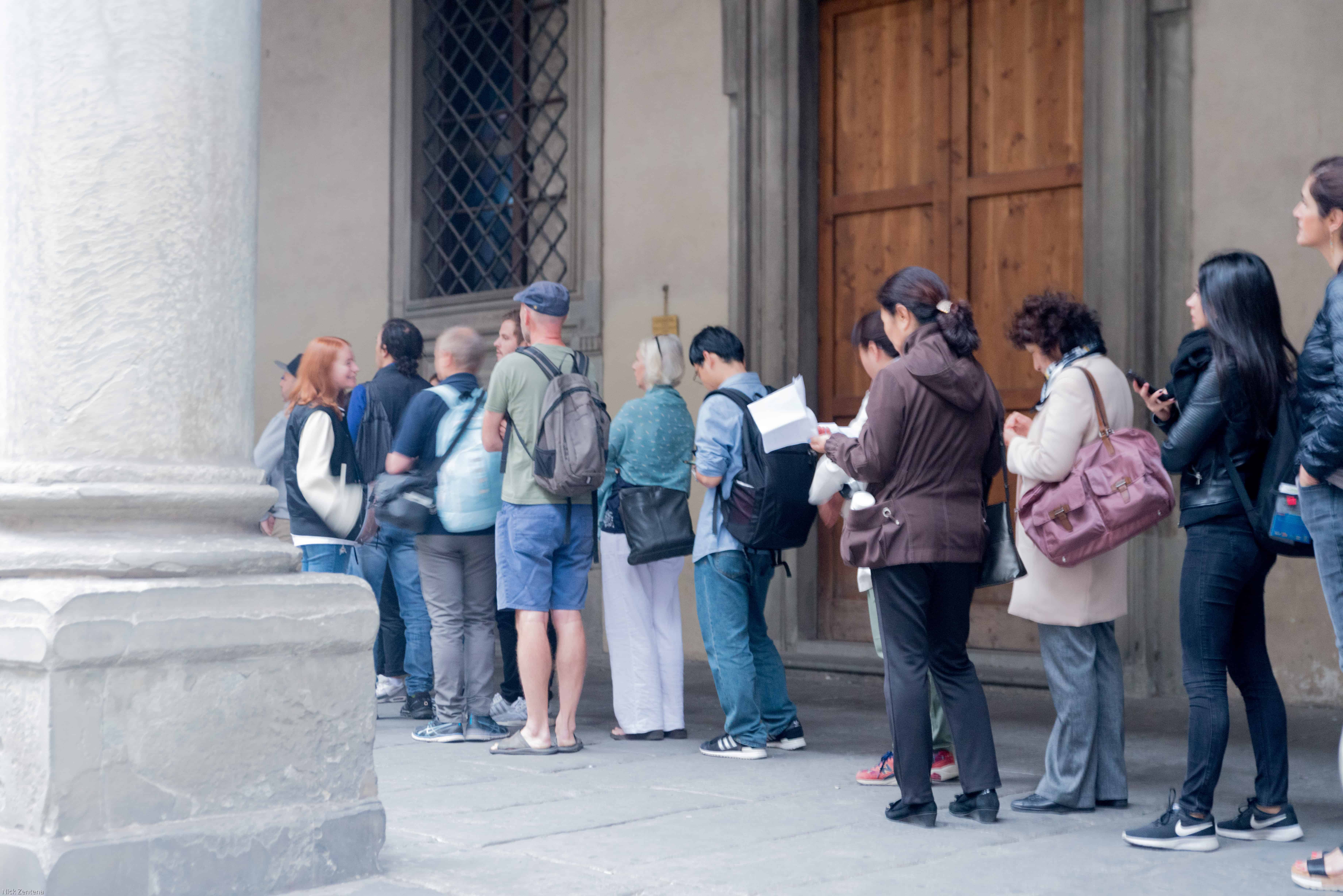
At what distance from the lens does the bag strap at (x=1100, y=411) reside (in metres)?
4.30

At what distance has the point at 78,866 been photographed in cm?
299

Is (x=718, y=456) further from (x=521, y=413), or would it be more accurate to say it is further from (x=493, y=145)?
(x=493, y=145)

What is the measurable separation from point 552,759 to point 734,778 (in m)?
0.75

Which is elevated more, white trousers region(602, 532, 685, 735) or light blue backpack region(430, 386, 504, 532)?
light blue backpack region(430, 386, 504, 532)

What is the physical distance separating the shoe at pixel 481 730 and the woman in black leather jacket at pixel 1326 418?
3169 mm

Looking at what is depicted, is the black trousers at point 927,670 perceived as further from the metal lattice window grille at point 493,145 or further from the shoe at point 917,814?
the metal lattice window grille at point 493,145

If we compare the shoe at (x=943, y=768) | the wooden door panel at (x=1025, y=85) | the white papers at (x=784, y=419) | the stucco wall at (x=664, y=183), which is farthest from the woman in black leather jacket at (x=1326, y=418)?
the stucco wall at (x=664, y=183)

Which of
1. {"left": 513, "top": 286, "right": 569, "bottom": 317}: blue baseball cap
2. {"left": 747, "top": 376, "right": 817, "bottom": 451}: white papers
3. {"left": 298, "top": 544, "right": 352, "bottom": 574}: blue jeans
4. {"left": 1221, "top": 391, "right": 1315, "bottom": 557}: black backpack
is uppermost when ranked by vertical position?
{"left": 513, "top": 286, "right": 569, "bottom": 317}: blue baseball cap

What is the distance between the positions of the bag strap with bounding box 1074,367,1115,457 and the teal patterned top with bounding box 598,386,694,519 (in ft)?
5.85

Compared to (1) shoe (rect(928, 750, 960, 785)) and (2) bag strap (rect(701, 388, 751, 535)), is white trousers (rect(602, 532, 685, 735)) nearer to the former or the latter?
(2) bag strap (rect(701, 388, 751, 535))

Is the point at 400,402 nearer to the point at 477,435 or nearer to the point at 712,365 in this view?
the point at 477,435

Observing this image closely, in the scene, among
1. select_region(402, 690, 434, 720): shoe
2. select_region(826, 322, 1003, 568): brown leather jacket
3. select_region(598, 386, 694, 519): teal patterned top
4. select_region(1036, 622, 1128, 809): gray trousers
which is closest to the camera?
select_region(826, 322, 1003, 568): brown leather jacket

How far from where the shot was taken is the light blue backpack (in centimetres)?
573

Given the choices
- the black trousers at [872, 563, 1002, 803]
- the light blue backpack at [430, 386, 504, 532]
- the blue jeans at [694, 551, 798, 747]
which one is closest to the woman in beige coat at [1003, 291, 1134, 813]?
the black trousers at [872, 563, 1002, 803]
